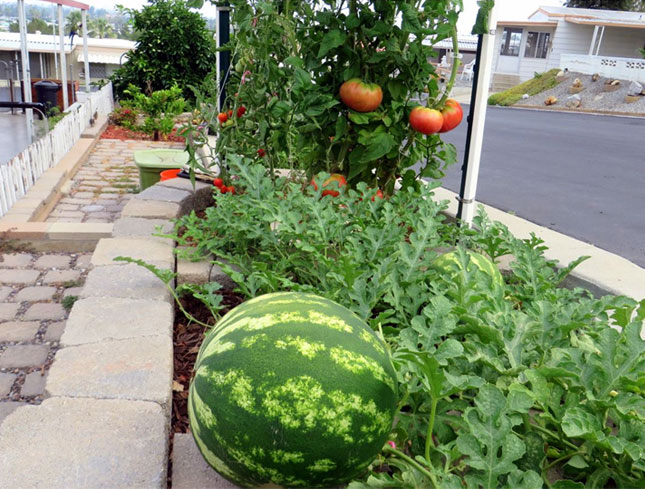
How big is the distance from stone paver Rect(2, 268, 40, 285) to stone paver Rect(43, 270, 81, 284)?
3.3 inches

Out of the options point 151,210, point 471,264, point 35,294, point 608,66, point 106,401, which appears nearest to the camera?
point 106,401

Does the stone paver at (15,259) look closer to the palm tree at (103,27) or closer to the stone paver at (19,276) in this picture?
the stone paver at (19,276)

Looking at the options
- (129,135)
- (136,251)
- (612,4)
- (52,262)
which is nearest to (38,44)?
(129,135)

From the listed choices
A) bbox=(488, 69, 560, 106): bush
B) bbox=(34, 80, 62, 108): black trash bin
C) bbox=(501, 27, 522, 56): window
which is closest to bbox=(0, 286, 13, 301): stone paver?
bbox=(34, 80, 62, 108): black trash bin

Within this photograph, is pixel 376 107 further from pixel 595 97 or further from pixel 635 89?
pixel 635 89

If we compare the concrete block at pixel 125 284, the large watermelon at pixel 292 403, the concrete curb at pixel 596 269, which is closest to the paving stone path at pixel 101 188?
the concrete block at pixel 125 284

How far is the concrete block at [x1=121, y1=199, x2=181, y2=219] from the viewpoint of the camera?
154 inches

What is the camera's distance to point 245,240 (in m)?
2.98

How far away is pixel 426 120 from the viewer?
3199 mm

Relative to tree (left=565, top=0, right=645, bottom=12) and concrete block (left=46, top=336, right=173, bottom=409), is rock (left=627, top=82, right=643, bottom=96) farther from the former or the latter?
concrete block (left=46, top=336, right=173, bottom=409)

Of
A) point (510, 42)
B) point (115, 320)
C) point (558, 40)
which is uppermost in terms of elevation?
point (558, 40)

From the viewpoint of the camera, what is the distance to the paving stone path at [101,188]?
6.36 meters

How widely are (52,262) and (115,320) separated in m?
2.63

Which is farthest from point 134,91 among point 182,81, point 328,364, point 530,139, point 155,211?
point 328,364
